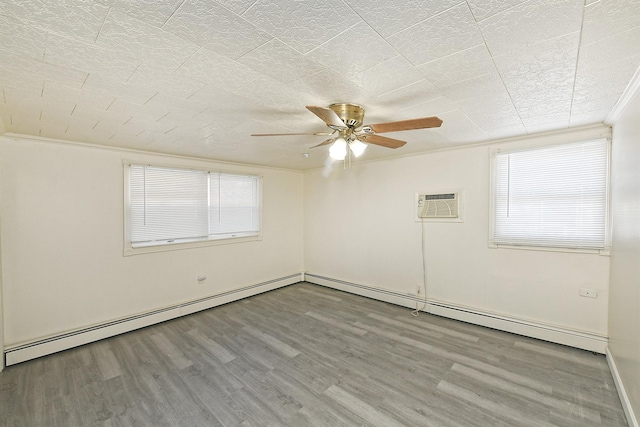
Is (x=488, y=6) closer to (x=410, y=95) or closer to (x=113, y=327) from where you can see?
(x=410, y=95)

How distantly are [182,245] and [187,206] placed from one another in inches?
22.6

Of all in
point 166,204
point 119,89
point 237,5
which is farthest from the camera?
point 166,204

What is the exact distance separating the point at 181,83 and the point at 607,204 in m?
3.93

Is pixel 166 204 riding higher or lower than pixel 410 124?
lower

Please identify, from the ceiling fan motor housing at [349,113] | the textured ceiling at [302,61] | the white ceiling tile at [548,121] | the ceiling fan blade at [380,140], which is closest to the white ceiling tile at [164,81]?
the textured ceiling at [302,61]

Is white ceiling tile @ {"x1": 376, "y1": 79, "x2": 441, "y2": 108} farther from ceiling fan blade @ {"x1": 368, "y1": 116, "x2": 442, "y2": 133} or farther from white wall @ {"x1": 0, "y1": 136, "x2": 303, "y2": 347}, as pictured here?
white wall @ {"x1": 0, "y1": 136, "x2": 303, "y2": 347}

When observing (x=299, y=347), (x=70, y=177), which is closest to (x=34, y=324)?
(x=70, y=177)

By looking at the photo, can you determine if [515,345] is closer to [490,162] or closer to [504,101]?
[490,162]

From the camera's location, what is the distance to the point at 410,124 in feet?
6.56

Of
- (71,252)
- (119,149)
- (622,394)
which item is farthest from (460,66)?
(71,252)

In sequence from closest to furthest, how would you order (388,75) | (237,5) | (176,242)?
(237,5), (388,75), (176,242)

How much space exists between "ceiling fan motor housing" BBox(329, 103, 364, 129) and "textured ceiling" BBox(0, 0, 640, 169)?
0.07m

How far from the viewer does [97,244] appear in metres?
3.32

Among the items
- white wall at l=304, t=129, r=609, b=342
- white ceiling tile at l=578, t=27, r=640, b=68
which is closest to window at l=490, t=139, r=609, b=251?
white wall at l=304, t=129, r=609, b=342
